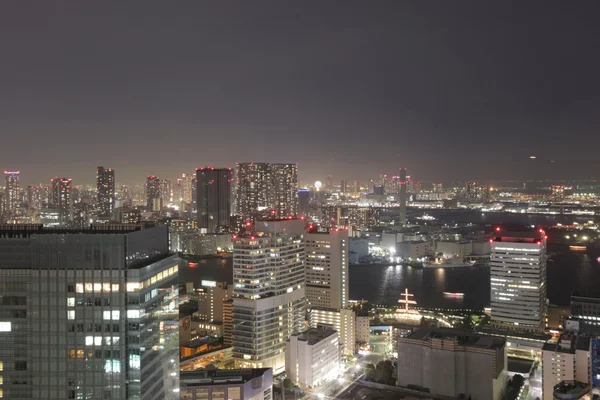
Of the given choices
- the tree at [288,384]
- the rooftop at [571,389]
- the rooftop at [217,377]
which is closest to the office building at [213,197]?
the tree at [288,384]

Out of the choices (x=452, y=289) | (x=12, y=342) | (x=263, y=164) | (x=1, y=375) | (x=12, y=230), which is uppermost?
(x=263, y=164)

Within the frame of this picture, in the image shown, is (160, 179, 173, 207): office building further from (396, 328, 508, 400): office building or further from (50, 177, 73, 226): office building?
(396, 328, 508, 400): office building

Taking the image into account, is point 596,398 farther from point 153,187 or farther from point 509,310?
point 153,187

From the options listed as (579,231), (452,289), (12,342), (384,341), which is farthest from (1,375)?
(579,231)

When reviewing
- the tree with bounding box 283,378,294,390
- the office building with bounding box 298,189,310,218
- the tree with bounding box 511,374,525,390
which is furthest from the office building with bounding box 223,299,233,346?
the office building with bounding box 298,189,310,218

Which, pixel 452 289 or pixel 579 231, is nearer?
pixel 452 289

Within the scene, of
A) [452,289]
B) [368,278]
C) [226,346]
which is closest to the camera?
[226,346]

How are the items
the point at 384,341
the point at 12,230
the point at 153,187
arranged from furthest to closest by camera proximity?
the point at 153,187 < the point at 384,341 < the point at 12,230

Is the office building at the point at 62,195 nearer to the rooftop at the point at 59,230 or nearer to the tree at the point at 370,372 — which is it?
the tree at the point at 370,372
